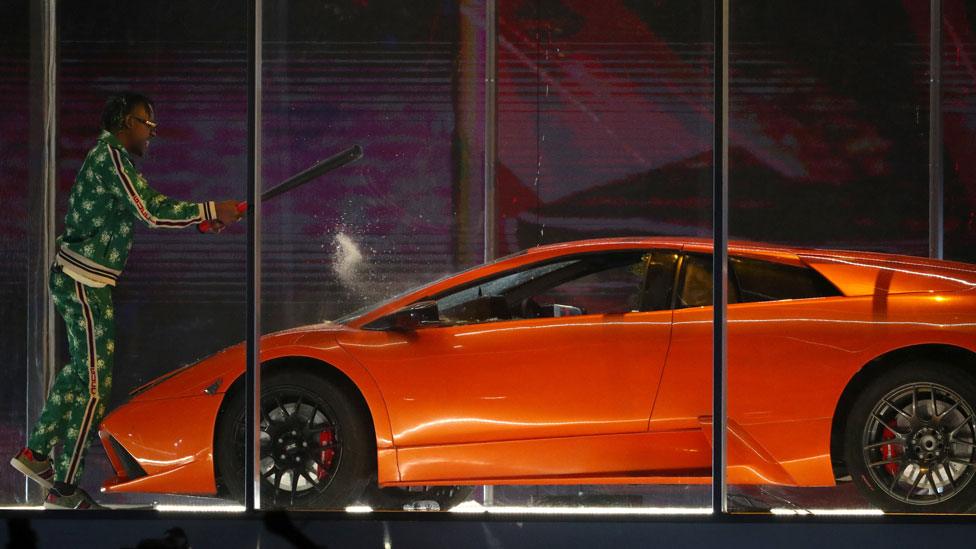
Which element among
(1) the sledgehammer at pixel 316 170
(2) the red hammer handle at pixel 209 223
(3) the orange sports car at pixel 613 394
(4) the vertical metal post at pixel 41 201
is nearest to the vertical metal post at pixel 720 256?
(3) the orange sports car at pixel 613 394

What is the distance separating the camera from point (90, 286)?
532 centimetres

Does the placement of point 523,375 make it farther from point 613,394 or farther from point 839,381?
point 839,381

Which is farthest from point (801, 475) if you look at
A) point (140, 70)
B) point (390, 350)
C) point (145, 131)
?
point (140, 70)

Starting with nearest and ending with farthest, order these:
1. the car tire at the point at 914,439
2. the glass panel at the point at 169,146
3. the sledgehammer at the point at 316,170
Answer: the car tire at the point at 914,439, the sledgehammer at the point at 316,170, the glass panel at the point at 169,146

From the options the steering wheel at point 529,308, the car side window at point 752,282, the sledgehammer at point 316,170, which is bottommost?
the steering wheel at point 529,308

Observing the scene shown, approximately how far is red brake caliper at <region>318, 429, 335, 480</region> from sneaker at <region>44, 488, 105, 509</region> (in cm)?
100

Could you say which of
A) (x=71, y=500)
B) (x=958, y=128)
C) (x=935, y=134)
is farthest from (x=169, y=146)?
(x=958, y=128)

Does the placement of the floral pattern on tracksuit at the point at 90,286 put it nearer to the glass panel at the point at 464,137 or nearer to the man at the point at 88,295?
the man at the point at 88,295

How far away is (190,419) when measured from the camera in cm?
531

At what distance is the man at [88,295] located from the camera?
5297 millimetres

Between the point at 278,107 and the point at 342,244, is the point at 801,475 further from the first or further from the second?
the point at 278,107

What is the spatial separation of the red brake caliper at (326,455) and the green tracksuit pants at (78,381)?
3.31 feet

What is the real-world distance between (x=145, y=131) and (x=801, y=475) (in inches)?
132

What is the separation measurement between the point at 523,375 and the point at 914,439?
172cm
